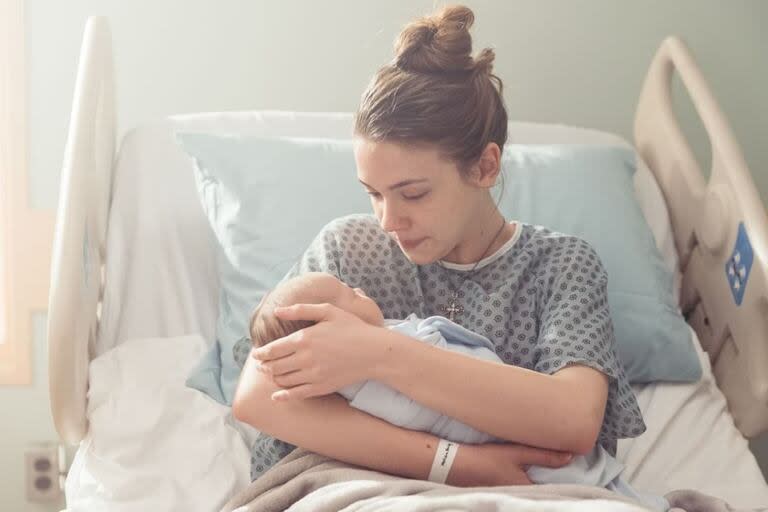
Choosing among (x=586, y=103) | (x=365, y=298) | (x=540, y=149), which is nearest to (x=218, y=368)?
(x=365, y=298)

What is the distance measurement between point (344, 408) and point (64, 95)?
121cm

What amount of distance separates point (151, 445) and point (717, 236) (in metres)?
1.03

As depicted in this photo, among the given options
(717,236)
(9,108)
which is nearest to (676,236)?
(717,236)

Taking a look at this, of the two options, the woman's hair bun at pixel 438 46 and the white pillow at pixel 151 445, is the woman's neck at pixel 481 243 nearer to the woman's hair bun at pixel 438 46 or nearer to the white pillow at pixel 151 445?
the woman's hair bun at pixel 438 46

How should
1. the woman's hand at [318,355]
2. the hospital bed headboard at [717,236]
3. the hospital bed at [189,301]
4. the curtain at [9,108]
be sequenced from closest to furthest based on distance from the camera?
the woman's hand at [318,355], the hospital bed at [189,301], the hospital bed headboard at [717,236], the curtain at [9,108]

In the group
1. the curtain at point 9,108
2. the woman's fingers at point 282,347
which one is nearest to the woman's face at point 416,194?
the woman's fingers at point 282,347

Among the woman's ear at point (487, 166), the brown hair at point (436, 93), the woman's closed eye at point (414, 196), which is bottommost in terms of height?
the woman's closed eye at point (414, 196)

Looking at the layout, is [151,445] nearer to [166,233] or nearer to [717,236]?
[166,233]

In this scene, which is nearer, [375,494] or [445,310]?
[375,494]

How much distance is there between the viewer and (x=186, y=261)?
1947 mm

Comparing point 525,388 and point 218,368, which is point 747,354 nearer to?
point 525,388

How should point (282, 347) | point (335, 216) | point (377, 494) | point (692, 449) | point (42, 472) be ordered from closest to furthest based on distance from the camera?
point (377, 494) < point (282, 347) < point (692, 449) < point (335, 216) < point (42, 472)

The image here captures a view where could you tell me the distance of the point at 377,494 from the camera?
4.11ft

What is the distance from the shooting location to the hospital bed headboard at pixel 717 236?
6.08ft
